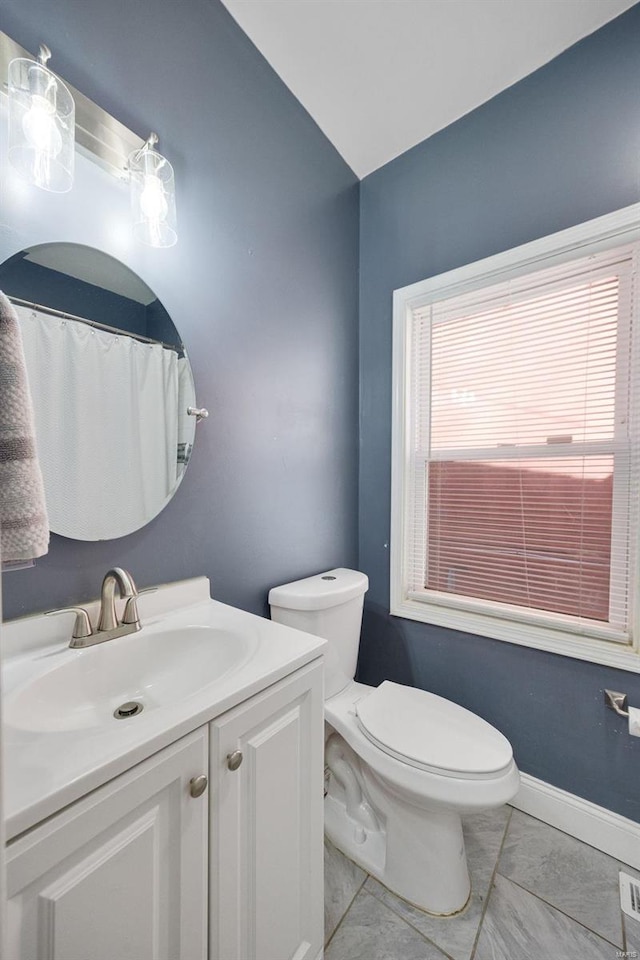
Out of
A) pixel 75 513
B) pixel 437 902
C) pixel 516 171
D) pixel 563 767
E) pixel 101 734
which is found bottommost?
pixel 437 902

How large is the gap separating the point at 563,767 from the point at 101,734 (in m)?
1.54

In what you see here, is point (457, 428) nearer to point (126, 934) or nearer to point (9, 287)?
point (9, 287)

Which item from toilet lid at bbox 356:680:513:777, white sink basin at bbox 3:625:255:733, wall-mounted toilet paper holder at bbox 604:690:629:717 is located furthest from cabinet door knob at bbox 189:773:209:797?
wall-mounted toilet paper holder at bbox 604:690:629:717

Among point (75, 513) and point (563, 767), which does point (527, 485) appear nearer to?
point (563, 767)

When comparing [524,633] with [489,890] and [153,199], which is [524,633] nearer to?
[489,890]

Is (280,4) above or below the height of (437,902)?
above

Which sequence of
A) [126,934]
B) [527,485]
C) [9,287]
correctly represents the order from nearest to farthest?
[126,934] < [9,287] < [527,485]

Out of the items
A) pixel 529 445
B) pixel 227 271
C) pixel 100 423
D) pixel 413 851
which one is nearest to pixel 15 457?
pixel 100 423

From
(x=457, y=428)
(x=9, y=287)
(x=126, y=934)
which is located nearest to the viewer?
(x=126, y=934)

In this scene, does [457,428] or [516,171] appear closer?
[516,171]

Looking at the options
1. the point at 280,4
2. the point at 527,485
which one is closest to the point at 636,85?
the point at 280,4

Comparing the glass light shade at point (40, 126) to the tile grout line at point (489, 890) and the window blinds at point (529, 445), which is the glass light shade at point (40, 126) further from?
the tile grout line at point (489, 890)

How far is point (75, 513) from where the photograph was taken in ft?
3.00

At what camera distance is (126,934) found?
1.82ft
